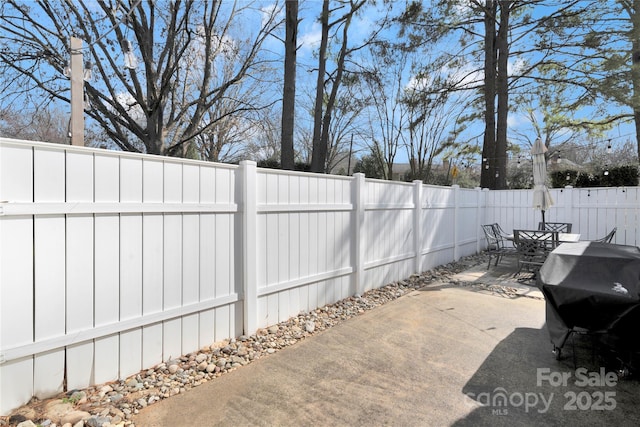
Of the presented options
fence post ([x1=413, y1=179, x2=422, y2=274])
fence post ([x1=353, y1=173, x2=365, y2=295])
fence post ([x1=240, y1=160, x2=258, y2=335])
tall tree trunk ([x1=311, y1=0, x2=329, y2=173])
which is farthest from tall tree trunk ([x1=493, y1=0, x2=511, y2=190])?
fence post ([x1=240, y1=160, x2=258, y2=335])

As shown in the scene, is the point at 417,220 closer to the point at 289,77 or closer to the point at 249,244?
the point at 249,244

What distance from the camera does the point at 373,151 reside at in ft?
60.2

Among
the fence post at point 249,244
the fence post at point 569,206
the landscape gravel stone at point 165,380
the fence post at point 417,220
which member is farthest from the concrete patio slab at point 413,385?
the fence post at point 569,206

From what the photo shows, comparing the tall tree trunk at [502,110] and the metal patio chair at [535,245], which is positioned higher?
the tall tree trunk at [502,110]

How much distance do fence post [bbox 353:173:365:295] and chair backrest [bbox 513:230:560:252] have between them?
121 inches

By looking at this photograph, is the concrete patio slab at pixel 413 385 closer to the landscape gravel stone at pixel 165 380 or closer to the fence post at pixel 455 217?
the landscape gravel stone at pixel 165 380

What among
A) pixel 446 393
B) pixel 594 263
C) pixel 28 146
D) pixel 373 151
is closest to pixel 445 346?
pixel 446 393

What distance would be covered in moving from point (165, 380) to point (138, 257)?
0.94 metres

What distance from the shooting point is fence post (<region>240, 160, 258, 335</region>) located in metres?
3.05

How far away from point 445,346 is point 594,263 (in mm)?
1439

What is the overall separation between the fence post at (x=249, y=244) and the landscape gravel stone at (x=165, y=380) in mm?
240

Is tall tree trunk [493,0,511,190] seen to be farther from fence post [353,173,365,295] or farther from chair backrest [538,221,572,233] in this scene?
fence post [353,173,365,295]

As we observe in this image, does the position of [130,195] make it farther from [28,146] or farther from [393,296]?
[393,296]

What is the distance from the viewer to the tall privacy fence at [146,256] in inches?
75.8
